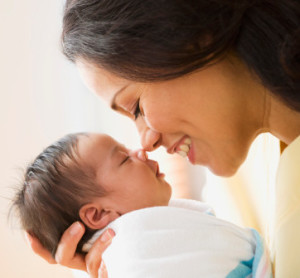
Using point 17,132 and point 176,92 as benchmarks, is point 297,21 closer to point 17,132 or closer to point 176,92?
point 176,92

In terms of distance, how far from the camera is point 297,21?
799 mm

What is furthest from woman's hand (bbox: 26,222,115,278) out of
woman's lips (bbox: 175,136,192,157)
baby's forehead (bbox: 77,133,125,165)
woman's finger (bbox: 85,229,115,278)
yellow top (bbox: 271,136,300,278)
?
yellow top (bbox: 271,136,300,278)

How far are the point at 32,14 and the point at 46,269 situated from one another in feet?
4.48

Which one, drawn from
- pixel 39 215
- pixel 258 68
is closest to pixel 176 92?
pixel 258 68

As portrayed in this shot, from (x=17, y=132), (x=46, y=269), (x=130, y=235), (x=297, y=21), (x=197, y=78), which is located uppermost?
(x=297, y=21)

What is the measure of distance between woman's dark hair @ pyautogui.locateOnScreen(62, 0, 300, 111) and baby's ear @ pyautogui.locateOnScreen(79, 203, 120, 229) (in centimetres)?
47

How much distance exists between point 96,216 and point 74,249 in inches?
4.3

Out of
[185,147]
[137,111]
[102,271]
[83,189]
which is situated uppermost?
[137,111]

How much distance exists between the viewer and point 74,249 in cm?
127

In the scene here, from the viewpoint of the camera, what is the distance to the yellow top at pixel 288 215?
84 centimetres

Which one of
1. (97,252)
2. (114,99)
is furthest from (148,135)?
(97,252)

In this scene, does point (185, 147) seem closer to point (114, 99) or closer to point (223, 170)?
point (223, 170)

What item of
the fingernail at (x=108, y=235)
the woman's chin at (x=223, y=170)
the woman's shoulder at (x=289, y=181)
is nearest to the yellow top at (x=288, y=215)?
the woman's shoulder at (x=289, y=181)

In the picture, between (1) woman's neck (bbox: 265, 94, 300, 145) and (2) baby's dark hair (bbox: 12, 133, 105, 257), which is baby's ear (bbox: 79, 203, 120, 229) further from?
(1) woman's neck (bbox: 265, 94, 300, 145)
